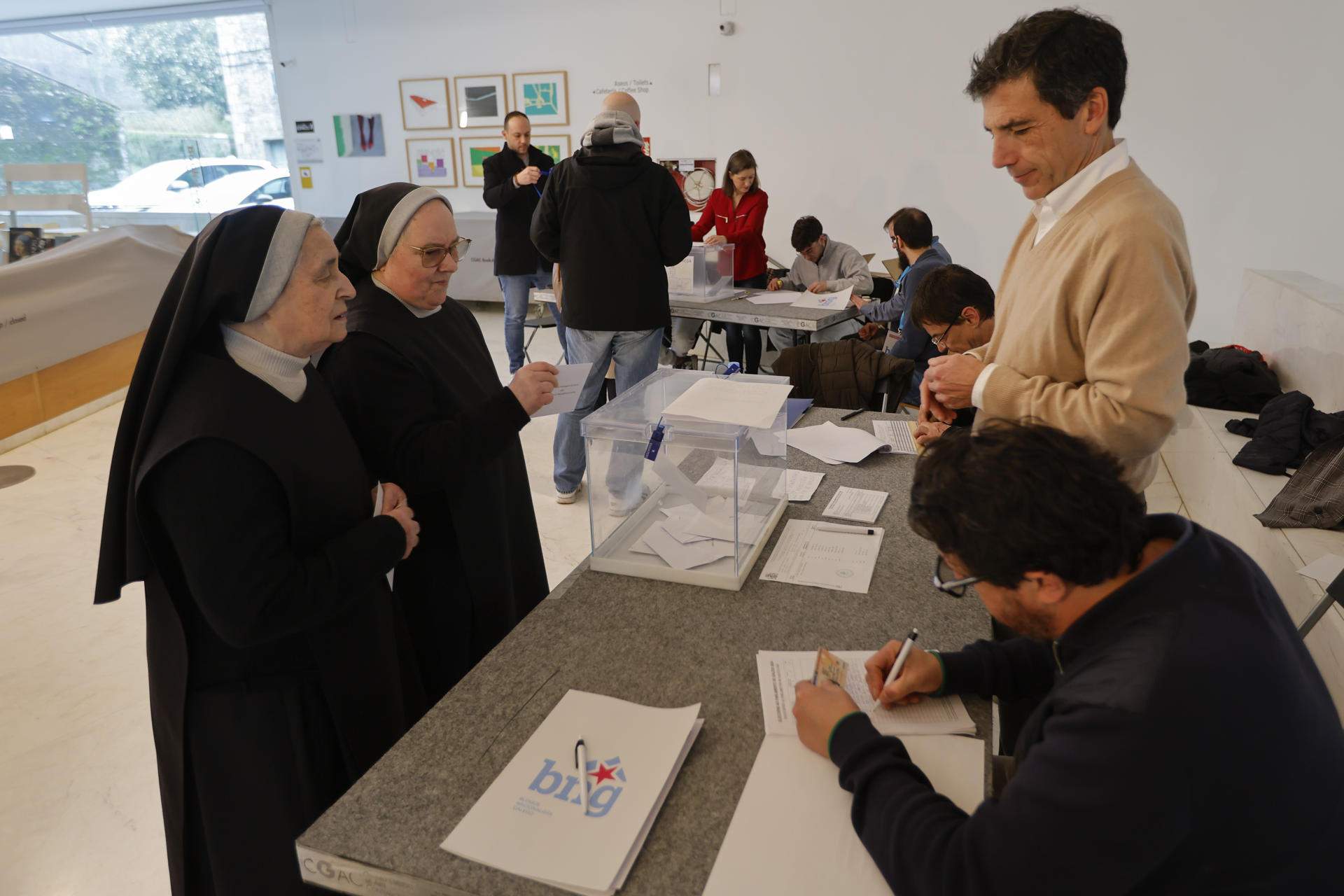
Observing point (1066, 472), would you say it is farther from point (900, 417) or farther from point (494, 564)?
point (900, 417)

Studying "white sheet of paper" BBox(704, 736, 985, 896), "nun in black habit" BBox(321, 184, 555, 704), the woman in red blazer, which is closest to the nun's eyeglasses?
"nun in black habit" BBox(321, 184, 555, 704)

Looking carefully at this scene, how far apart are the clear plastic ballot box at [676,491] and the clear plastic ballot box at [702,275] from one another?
3209 mm

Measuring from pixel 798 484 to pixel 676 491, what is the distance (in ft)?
1.38

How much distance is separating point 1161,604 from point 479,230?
759 cm

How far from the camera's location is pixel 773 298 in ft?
16.7

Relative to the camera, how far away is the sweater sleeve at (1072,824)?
77 cm

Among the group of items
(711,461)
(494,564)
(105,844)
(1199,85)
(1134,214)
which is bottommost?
(105,844)

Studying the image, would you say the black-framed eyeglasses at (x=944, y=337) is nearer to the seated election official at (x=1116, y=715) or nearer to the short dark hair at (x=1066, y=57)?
the short dark hair at (x=1066, y=57)

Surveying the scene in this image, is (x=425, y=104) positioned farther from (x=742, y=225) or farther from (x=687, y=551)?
(x=687, y=551)

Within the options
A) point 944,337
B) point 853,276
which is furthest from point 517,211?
point 944,337

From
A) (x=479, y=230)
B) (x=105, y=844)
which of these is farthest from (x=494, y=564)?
(x=479, y=230)

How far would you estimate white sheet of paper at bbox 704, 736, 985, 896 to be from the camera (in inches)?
37.2

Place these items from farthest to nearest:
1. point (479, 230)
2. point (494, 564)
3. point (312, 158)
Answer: point (312, 158)
point (479, 230)
point (494, 564)

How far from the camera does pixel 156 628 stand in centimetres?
136
